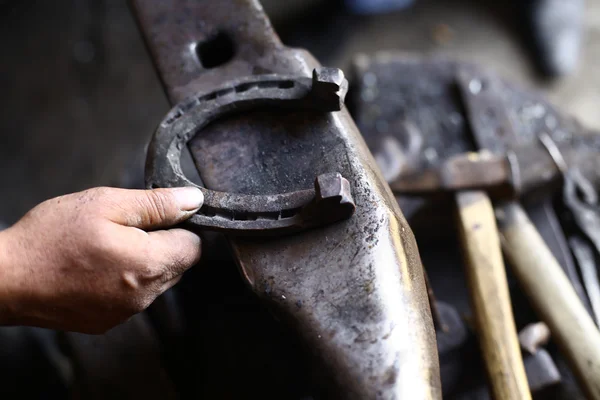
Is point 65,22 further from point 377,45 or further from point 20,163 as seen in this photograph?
point 377,45

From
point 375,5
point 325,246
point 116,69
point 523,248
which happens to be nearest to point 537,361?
point 523,248

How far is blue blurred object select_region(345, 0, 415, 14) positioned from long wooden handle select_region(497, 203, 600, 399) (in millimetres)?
1946

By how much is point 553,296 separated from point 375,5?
2.21 metres

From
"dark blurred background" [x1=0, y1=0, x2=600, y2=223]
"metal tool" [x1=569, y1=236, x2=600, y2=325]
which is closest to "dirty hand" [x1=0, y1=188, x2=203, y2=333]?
"metal tool" [x1=569, y1=236, x2=600, y2=325]

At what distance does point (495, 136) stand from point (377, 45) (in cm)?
159

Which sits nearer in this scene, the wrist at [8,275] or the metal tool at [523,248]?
the wrist at [8,275]

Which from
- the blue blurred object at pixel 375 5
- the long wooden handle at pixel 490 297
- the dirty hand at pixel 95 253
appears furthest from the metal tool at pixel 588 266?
the blue blurred object at pixel 375 5

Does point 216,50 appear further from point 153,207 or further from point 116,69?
point 116,69

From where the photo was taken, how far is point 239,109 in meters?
1.13

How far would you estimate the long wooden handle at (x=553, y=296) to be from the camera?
1132mm

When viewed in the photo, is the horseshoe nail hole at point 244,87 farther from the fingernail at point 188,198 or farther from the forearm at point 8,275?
the forearm at point 8,275

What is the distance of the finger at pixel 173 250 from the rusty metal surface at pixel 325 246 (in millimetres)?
81

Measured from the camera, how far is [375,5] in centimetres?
304

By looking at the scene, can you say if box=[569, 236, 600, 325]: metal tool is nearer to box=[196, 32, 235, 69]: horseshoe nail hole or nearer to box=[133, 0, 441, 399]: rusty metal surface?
box=[133, 0, 441, 399]: rusty metal surface
